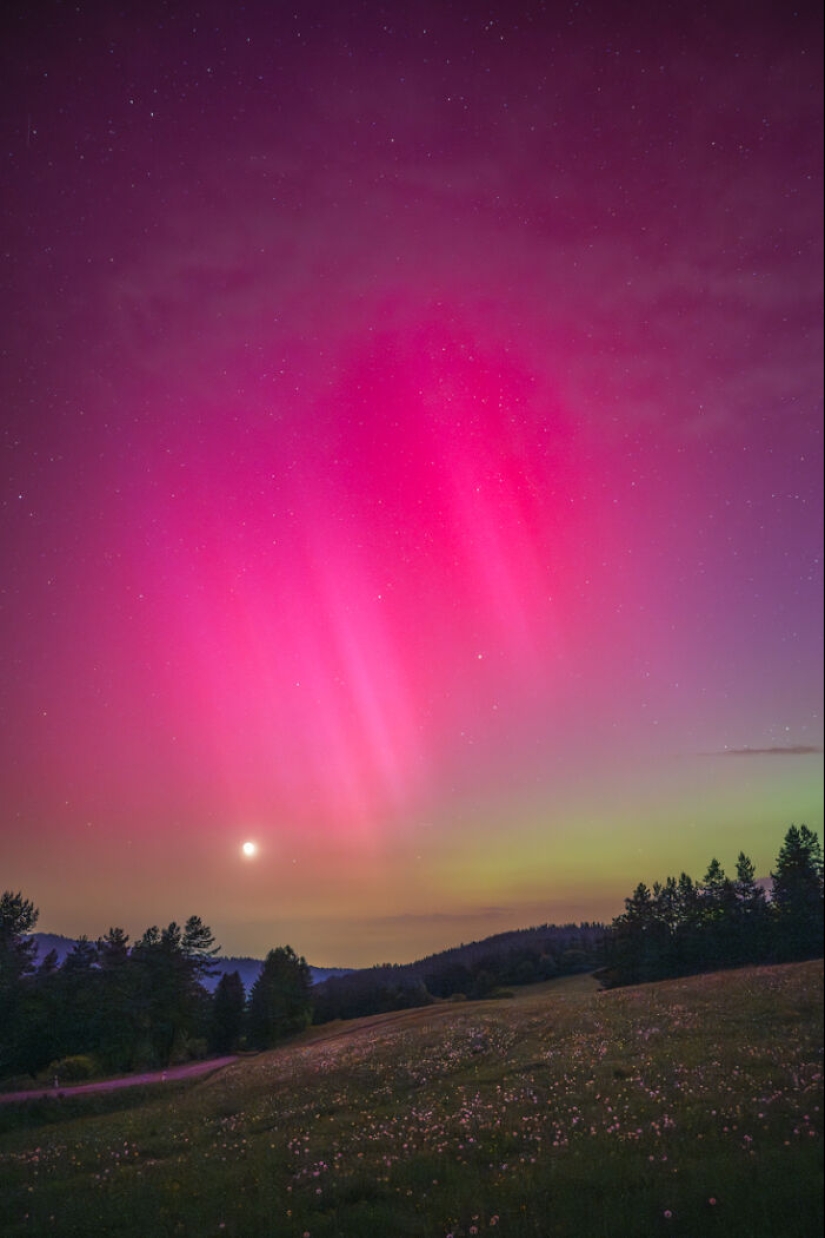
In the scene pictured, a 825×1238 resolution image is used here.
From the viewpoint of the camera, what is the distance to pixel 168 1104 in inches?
358

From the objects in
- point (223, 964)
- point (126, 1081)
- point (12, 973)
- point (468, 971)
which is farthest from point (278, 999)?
point (468, 971)

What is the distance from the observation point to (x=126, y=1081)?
29.9 feet

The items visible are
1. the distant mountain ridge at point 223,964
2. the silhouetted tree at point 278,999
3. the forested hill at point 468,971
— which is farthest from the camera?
the forested hill at point 468,971

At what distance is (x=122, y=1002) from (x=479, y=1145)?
5643 mm

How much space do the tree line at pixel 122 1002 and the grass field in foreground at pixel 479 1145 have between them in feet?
1.70

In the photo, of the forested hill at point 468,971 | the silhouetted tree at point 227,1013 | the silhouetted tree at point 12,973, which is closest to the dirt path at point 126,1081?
the silhouetted tree at point 227,1013

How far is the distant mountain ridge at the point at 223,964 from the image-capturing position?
9148 millimetres

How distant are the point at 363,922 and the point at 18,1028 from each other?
6305 millimetres

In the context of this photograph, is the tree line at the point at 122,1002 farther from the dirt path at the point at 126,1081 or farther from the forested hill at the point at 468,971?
the forested hill at the point at 468,971

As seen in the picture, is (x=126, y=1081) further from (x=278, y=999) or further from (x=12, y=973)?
(x=278, y=999)

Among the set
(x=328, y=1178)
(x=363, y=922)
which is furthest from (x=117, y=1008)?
(x=363, y=922)

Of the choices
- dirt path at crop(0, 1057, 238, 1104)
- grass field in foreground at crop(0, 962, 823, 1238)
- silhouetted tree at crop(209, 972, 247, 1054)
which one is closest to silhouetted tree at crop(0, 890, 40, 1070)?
dirt path at crop(0, 1057, 238, 1104)

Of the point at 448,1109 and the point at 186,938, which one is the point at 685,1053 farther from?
the point at 186,938

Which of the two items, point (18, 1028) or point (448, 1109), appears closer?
point (18, 1028)
